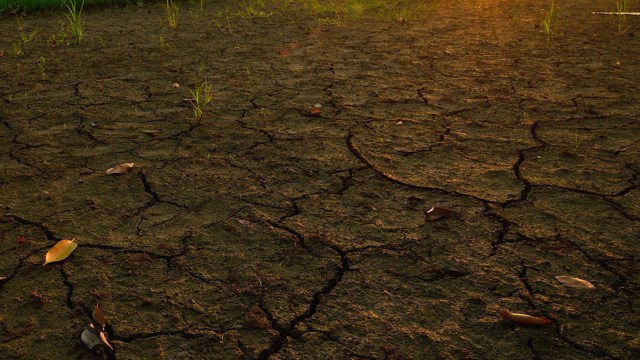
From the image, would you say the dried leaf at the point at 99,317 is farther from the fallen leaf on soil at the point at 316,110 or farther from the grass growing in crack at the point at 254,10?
the grass growing in crack at the point at 254,10

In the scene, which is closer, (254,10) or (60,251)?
(60,251)

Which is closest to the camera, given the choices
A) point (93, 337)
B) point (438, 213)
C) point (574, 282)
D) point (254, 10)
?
point (93, 337)

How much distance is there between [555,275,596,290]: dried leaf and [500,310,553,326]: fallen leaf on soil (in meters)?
0.18

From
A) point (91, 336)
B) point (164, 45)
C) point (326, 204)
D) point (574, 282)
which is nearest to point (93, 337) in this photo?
point (91, 336)

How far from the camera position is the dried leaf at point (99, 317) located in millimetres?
1462

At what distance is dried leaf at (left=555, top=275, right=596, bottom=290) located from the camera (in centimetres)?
157

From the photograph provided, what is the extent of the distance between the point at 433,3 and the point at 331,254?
4467mm

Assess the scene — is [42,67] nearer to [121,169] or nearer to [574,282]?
[121,169]

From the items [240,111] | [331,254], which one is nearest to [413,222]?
[331,254]

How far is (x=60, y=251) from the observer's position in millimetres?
1739

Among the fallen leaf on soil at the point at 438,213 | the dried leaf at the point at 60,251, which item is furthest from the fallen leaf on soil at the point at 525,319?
the dried leaf at the point at 60,251

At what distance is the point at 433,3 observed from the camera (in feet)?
18.4

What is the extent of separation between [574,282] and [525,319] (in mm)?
240

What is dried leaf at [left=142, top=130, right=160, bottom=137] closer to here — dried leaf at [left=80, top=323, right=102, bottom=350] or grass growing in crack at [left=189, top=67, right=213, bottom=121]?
grass growing in crack at [left=189, top=67, right=213, bottom=121]
